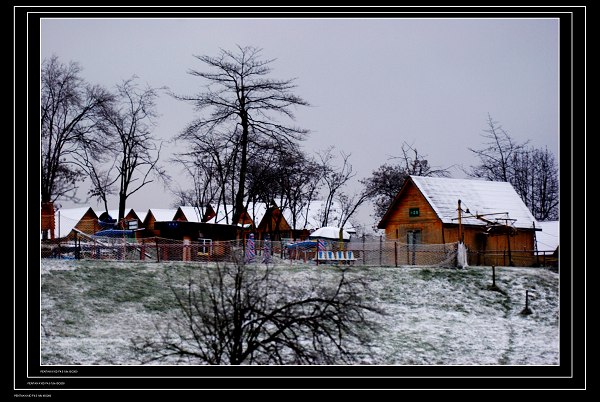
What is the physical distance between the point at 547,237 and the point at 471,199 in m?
8.49

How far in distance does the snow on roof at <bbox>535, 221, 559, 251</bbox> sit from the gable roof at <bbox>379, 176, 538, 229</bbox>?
3949mm

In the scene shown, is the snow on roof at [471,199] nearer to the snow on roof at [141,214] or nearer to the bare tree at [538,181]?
the bare tree at [538,181]

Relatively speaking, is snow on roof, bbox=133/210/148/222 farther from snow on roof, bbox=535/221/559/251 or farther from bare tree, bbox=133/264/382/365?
bare tree, bbox=133/264/382/365

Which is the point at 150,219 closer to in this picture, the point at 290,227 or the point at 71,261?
the point at 290,227

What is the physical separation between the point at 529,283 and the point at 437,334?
347 inches

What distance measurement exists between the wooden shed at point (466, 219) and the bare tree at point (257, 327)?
11663 mm

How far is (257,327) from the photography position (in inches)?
575

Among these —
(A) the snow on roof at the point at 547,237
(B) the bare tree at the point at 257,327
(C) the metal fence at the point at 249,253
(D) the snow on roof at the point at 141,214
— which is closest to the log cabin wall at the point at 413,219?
(C) the metal fence at the point at 249,253

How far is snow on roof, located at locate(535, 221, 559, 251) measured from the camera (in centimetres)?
4603

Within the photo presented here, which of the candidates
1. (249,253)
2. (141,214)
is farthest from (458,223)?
(141,214)

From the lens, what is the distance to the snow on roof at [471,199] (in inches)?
1558

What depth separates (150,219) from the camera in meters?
89.2

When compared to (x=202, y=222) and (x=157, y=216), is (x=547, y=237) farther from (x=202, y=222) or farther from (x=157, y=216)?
(x=157, y=216)

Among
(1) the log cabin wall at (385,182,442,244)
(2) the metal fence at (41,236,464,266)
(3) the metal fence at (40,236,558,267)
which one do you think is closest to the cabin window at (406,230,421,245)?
(1) the log cabin wall at (385,182,442,244)
